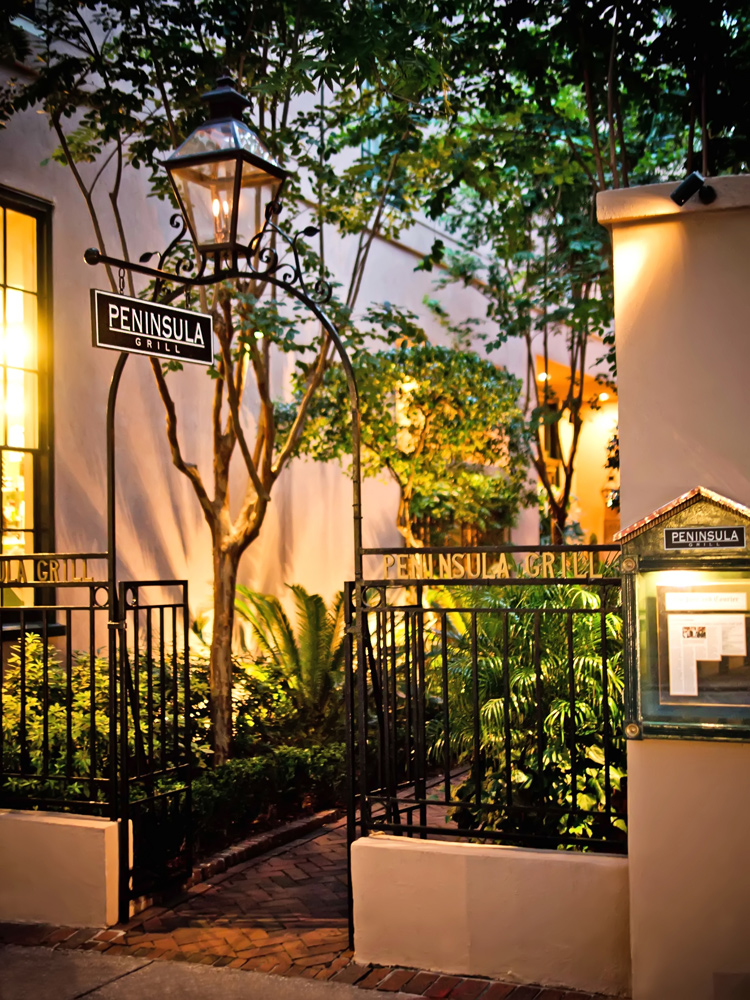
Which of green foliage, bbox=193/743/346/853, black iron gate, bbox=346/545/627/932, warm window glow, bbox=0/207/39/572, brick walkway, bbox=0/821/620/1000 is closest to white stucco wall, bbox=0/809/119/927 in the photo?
brick walkway, bbox=0/821/620/1000

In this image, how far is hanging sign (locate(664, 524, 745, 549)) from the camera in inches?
182

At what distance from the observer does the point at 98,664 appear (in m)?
8.23

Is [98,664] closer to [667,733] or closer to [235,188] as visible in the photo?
[235,188]

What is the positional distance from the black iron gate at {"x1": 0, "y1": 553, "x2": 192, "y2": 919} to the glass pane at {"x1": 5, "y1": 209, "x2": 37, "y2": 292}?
2703mm

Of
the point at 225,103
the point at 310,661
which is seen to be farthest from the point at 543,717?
the point at 310,661

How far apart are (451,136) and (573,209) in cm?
387

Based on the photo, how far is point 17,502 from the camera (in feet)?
27.8

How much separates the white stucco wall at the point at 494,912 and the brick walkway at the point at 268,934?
0.30 feet

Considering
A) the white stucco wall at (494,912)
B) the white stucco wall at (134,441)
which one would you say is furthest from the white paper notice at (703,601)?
the white stucco wall at (134,441)

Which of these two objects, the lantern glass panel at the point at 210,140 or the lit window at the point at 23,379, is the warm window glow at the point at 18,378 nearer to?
the lit window at the point at 23,379

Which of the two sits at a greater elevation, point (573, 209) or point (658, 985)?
point (573, 209)

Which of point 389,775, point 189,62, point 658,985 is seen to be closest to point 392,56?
point 189,62

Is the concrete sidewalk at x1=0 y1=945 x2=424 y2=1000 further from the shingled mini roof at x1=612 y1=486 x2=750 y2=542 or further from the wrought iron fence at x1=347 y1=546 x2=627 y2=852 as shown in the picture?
the shingled mini roof at x1=612 y1=486 x2=750 y2=542

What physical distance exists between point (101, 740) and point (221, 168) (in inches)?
143
